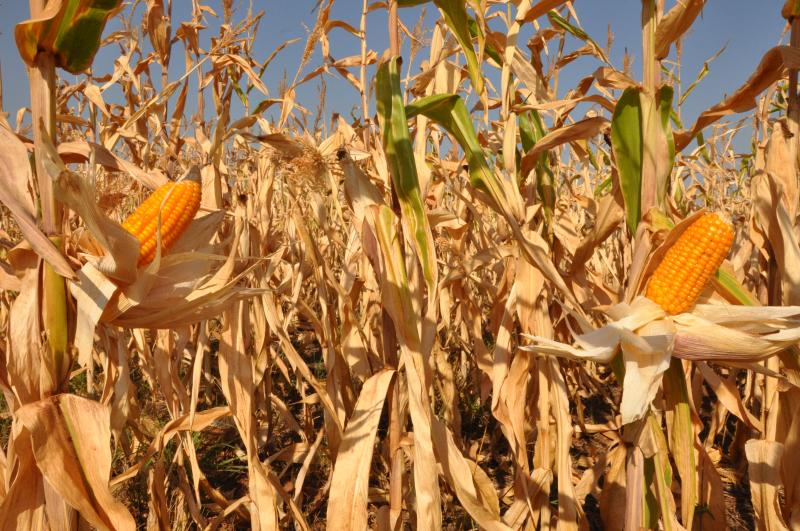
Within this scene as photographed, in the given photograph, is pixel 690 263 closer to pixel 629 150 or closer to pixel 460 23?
pixel 629 150

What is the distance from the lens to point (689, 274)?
1268 millimetres

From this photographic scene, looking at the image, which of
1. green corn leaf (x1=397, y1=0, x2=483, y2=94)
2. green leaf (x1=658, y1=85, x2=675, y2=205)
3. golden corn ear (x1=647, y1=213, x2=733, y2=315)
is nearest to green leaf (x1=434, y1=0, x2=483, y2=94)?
green corn leaf (x1=397, y1=0, x2=483, y2=94)

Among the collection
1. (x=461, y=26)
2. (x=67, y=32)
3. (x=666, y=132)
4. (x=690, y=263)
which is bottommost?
(x=690, y=263)

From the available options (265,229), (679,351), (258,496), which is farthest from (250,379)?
(679,351)

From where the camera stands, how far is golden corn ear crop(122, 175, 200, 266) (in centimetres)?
130

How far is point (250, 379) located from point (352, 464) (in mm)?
604

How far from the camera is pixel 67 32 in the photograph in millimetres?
1059

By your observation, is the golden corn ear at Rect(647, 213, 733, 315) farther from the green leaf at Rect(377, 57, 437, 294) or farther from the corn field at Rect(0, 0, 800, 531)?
the green leaf at Rect(377, 57, 437, 294)

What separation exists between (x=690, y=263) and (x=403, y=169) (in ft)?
2.26

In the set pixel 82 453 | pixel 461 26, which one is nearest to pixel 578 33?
pixel 461 26

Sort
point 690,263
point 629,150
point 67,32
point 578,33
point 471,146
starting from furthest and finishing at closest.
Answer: point 578,33
point 471,146
point 629,150
point 690,263
point 67,32

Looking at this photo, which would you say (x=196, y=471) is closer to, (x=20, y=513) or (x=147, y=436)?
(x=147, y=436)

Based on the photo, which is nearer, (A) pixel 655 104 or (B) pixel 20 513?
(B) pixel 20 513

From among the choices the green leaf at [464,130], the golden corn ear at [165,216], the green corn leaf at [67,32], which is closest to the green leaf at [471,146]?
the green leaf at [464,130]
